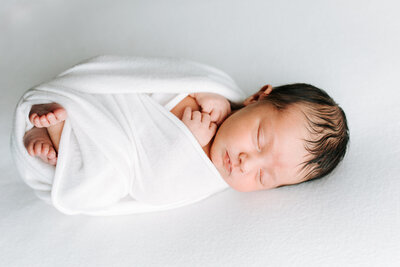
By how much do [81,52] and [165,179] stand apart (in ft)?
2.79

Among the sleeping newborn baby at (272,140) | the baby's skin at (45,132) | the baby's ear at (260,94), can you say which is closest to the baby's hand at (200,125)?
the sleeping newborn baby at (272,140)

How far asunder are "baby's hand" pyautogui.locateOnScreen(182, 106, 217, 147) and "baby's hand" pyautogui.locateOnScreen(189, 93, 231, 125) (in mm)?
27

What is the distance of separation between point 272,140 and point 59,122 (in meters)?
0.68

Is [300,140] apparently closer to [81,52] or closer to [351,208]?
[351,208]

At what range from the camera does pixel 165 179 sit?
4.13ft

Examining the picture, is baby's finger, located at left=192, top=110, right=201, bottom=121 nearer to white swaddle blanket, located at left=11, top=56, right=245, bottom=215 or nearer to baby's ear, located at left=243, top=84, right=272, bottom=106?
white swaddle blanket, located at left=11, top=56, right=245, bottom=215

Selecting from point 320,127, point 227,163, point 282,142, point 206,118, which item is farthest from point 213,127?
point 320,127

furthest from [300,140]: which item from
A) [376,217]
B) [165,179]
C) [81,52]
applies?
[81,52]

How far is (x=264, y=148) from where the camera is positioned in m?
1.23

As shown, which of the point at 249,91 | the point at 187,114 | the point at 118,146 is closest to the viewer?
the point at 118,146

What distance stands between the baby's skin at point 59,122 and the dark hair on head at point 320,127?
0.63ft

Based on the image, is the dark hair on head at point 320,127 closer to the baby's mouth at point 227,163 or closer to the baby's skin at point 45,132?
the baby's mouth at point 227,163

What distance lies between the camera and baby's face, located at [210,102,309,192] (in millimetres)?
1215

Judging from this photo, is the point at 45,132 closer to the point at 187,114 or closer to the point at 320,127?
the point at 187,114
